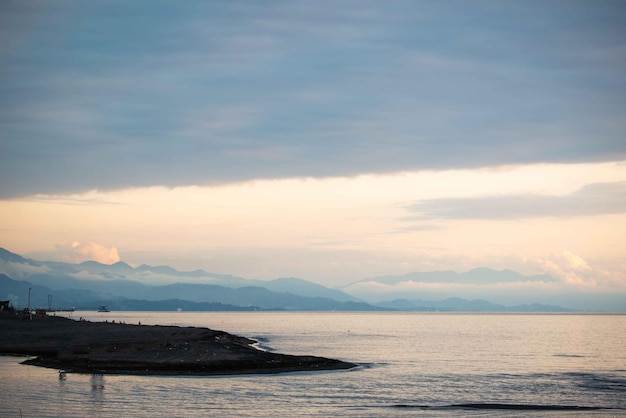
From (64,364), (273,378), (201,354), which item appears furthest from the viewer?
(201,354)

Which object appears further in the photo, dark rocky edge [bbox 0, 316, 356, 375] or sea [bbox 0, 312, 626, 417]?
dark rocky edge [bbox 0, 316, 356, 375]

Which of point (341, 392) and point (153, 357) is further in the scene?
point (153, 357)

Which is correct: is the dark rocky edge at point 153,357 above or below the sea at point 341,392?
above

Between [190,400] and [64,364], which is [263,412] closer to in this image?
[190,400]

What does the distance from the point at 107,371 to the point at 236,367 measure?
1376 cm

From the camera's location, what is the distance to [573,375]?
80188 mm

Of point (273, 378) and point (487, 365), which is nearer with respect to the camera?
point (273, 378)

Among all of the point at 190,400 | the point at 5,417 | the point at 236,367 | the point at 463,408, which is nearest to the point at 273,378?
the point at 236,367

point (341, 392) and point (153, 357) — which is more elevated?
point (153, 357)

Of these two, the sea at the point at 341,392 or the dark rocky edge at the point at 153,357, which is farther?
the dark rocky edge at the point at 153,357

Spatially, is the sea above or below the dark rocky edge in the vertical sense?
below

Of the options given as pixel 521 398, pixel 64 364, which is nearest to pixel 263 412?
pixel 521 398

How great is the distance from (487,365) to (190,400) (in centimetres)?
4757

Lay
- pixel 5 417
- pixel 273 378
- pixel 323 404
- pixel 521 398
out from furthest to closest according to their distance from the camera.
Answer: pixel 273 378 → pixel 521 398 → pixel 323 404 → pixel 5 417
